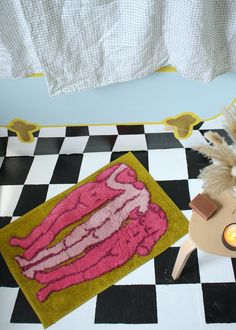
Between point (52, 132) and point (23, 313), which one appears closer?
point (23, 313)

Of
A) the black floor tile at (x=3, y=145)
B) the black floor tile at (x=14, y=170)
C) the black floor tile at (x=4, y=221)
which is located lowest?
the black floor tile at (x=4, y=221)

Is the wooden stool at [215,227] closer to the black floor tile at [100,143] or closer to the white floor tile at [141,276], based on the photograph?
the white floor tile at [141,276]

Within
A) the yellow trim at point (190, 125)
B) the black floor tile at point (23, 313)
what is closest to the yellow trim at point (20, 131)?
the yellow trim at point (190, 125)

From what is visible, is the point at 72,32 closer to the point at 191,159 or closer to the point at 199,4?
the point at 199,4

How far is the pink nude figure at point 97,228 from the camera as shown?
4.45ft

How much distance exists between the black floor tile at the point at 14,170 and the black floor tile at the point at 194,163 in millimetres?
863

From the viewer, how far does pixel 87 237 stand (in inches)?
55.6

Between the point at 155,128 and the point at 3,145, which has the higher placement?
the point at 155,128

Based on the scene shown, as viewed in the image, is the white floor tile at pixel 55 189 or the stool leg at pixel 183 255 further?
the white floor tile at pixel 55 189

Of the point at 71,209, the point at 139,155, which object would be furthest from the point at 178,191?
the point at 71,209

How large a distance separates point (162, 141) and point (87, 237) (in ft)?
2.13

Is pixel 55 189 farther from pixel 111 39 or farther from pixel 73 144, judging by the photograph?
pixel 111 39

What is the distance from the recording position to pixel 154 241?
136 cm

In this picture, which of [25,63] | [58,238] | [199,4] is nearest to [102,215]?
[58,238]
